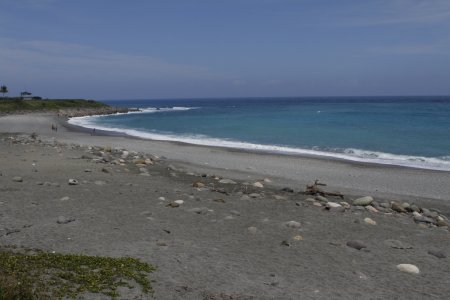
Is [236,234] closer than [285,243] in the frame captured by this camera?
No

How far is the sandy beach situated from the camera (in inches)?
225

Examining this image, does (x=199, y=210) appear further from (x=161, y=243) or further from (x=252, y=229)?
(x=161, y=243)

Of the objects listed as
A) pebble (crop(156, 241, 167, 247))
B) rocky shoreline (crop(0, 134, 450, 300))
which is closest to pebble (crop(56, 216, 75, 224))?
rocky shoreline (crop(0, 134, 450, 300))

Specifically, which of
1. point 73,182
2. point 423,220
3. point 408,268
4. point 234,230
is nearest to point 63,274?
point 234,230

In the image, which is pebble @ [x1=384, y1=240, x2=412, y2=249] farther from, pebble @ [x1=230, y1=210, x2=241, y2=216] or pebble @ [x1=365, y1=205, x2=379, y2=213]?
pebble @ [x1=230, y1=210, x2=241, y2=216]

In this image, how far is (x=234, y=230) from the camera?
26.2ft

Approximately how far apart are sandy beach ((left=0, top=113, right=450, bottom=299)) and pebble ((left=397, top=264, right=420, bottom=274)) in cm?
6

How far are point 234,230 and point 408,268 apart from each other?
2.92 meters

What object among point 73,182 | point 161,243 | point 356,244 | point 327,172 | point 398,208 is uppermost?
point 73,182

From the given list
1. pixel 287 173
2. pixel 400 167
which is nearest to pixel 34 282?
pixel 287 173

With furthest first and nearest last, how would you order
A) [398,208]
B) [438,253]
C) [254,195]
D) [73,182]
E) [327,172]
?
1. [327,172]
2. [254,195]
3. [73,182]
4. [398,208]
5. [438,253]

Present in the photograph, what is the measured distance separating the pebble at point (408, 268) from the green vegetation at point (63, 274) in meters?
3.46

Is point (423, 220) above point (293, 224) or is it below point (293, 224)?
below

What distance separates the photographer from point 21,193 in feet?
32.3
